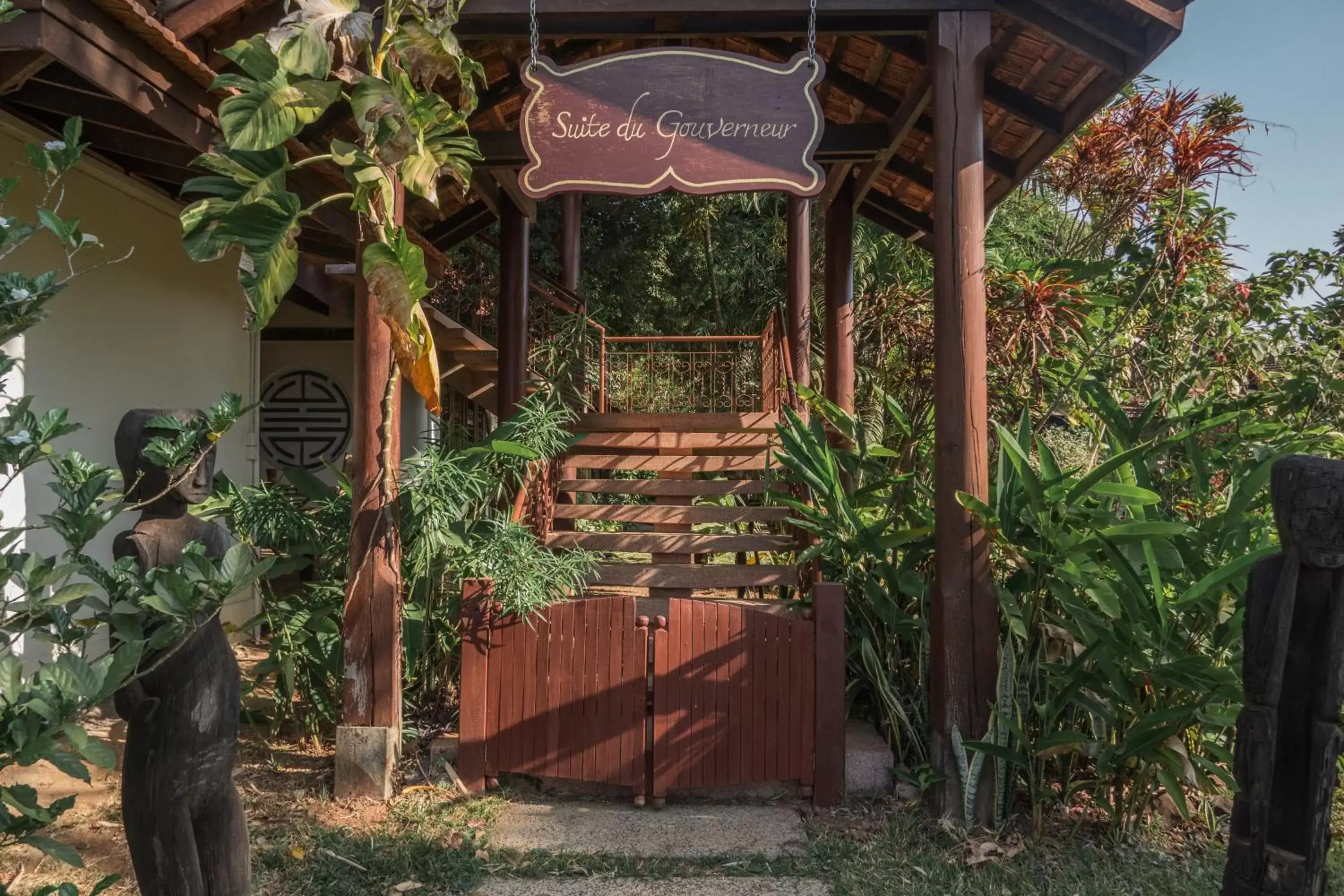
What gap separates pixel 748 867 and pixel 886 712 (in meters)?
1.25

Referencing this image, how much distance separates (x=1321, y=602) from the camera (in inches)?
101

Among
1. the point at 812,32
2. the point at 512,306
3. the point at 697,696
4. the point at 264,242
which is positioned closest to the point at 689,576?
the point at 697,696

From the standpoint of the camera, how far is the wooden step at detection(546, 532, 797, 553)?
22.2 ft

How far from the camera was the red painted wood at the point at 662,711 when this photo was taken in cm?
409

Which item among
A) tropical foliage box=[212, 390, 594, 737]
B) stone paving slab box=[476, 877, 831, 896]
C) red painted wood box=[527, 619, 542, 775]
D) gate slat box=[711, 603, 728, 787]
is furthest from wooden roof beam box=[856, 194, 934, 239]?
stone paving slab box=[476, 877, 831, 896]

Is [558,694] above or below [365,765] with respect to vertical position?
above

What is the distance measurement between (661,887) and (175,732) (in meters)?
1.87

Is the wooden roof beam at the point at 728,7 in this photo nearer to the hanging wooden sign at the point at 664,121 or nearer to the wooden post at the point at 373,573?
the hanging wooden sign at the point at 664,121

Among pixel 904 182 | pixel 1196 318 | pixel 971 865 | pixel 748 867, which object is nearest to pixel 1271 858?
pixel 971 865

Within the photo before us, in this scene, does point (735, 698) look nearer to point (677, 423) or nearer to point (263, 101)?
point (263, 101)

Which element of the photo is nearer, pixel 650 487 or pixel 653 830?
pixel 653 830

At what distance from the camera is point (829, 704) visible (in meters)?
4.12

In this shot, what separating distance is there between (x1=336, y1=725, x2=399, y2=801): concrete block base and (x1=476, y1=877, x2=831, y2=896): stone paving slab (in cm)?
95

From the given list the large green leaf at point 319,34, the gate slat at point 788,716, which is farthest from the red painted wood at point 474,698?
the large green leaf at point 319,34
